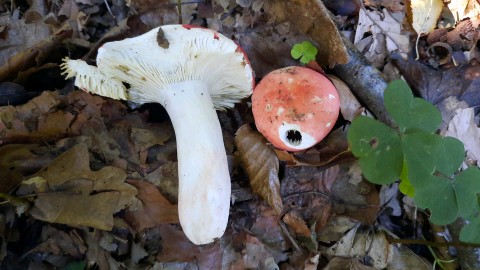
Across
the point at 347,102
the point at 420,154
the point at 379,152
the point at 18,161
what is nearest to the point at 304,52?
the point at 347,102

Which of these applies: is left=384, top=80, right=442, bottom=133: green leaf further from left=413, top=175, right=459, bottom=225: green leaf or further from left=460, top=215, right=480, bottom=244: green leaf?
left=460, top=215, right=480, bottom=244: green leaf

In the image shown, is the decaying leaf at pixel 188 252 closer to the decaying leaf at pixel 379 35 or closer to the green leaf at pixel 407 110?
the green leaf at pixel 407 110

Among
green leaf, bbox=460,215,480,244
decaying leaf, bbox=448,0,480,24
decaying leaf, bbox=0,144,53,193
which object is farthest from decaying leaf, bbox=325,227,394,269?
decaying leaf, bbox=0,144,53,193

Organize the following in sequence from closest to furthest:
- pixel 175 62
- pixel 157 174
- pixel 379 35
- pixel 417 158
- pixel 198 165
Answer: pixel 417 158 → pixel 175 62 → pixel 198 165 → pixel 157 174 → pixel 379 35

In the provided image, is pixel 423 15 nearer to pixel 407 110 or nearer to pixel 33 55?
pixel 407 110

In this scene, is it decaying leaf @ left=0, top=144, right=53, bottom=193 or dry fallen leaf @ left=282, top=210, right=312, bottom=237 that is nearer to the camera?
decaying leaf @ left=0, top=144, right=53, bottom=193

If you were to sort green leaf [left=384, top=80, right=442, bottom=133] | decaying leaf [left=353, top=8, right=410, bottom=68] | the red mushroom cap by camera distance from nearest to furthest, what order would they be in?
green leaf [left=384, top=80, right=442, bottom=133]
the red mushroom cap
decaying leaf [left=353, top=8, right=410, bottom=68]

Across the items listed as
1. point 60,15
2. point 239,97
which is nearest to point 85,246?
point 239,97
